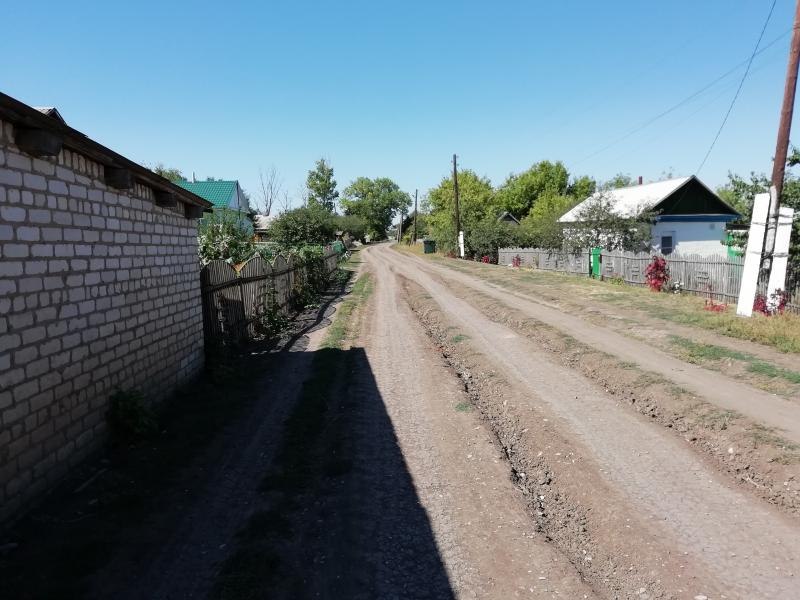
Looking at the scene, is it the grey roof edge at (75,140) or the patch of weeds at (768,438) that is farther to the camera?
the patch of weeds at (768,438)

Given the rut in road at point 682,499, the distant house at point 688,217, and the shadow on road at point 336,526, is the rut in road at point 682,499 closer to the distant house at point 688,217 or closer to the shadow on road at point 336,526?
the shadow on road at point 336,526

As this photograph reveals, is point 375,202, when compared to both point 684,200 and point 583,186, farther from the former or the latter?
point 684,200

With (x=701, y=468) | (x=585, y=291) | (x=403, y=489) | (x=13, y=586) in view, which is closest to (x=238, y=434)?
(x=403, y=489)

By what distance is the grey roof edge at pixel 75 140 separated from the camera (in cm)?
403

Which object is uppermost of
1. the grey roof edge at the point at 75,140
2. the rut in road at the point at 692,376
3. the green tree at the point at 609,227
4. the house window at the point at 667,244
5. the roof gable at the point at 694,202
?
the roof gable at the point at 694,202

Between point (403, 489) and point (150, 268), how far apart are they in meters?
4.67

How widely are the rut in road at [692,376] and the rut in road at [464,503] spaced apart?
10.5 feet

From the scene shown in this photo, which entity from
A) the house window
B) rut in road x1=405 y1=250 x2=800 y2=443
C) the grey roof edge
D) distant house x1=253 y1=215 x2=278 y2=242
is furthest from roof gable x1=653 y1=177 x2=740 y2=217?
the grey roof edge

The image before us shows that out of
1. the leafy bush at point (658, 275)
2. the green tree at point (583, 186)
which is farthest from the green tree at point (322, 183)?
the leafy bush at point (658, 275)

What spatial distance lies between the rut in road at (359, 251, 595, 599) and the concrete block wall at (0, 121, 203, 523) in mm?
3068

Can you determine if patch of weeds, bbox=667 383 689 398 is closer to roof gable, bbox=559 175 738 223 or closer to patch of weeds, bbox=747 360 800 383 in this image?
patch of weeds, bbox=747 360 800 383

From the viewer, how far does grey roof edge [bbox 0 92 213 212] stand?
13.2ft

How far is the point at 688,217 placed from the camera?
30.2 meters

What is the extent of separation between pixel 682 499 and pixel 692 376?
13.4 feet
